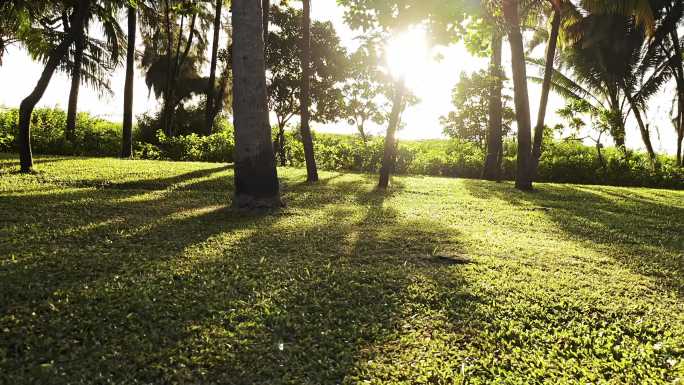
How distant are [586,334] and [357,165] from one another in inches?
589

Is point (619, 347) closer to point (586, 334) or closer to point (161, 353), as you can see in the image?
point (586, 334)

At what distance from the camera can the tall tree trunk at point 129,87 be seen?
16141 mm

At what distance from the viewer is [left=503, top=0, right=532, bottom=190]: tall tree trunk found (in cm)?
1222

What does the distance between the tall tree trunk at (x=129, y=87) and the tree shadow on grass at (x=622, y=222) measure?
1254 centimetres

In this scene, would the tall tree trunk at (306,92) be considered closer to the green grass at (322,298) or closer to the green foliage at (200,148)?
the green grass at (322,298)

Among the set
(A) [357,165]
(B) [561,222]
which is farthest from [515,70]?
(A) [357,165]

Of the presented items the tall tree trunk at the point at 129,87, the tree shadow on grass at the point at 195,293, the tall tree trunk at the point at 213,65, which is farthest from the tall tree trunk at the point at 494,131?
the tall tree trunk at the point at 129,87

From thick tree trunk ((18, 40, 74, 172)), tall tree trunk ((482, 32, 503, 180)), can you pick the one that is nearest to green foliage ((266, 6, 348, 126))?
tall tree trunk ((482, 32, 503, 180))

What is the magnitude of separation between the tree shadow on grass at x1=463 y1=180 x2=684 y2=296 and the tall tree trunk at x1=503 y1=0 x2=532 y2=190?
65 cm

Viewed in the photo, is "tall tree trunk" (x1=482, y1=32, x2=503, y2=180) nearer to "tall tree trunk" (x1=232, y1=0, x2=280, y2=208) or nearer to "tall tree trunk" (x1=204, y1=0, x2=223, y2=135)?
"tall tree trunk" (x1=204, y1=0, x2=223, y2=135)

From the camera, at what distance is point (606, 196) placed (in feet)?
39.4

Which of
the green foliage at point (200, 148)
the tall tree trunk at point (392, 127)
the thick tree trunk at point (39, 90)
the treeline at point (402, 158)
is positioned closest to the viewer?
the thick tree trunk at point (39, 90)

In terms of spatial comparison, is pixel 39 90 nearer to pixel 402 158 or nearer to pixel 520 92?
pixel 520 92

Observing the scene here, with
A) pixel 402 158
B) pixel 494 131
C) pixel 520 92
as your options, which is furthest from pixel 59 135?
pixel 494 131
